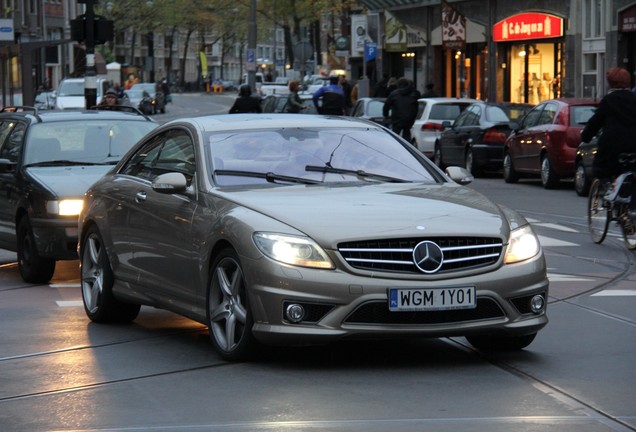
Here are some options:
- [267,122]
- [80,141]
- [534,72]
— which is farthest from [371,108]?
[267,122]

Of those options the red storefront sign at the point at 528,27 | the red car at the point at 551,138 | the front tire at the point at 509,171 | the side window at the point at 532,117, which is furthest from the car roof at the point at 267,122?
the red storefront sign at the point at 528,27

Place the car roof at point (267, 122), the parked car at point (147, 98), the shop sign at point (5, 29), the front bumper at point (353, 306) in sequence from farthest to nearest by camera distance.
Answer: the parked car at point (147, 98), the shop sign at point (5, 29), the car roof at point (267, 122), the front bumper at point (353, 306)

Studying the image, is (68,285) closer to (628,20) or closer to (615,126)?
(615,126)

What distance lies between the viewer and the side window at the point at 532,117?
2606cm

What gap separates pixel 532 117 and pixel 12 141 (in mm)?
13277

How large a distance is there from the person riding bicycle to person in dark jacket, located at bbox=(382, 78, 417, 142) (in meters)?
14.5

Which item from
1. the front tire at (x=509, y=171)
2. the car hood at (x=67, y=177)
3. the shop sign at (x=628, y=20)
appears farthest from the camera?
the shop sign at (x=628, y=20)

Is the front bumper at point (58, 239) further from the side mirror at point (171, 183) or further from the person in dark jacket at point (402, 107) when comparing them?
the person in dark jacket at point (402, 107)

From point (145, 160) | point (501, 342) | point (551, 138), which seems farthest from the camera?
point (551, 138)

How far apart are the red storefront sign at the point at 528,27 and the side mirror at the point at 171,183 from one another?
116ft

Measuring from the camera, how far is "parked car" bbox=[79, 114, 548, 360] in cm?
779

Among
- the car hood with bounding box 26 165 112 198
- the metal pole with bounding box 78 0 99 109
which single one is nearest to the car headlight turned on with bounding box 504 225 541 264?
the car hood with bounding box 26 165 112 198

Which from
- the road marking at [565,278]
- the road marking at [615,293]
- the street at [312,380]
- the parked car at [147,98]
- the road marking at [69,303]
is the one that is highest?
the street at [312,380]

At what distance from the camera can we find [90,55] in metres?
29.2
